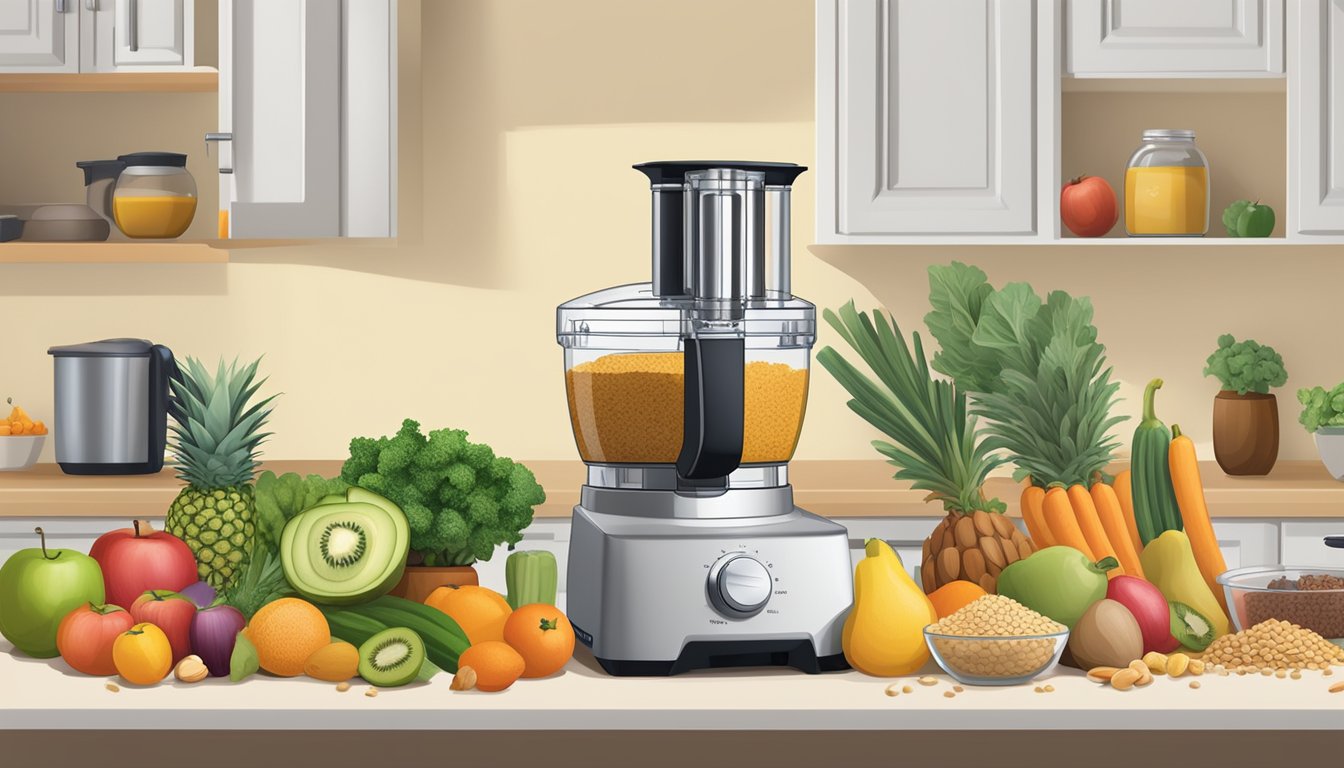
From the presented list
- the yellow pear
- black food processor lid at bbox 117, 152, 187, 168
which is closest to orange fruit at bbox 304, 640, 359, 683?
the yellow pear

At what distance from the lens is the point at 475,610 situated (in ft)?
4.14

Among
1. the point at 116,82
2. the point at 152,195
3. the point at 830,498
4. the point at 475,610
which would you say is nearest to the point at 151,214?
the point at 152,195

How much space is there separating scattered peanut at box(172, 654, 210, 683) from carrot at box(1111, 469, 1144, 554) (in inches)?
34.5

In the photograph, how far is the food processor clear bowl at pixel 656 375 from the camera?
1322mm

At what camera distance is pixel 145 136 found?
11.4 feet

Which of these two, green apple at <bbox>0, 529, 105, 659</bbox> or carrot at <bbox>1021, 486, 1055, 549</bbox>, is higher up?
carrot at <bbox>1021, 486, 1055, 549</bbox>

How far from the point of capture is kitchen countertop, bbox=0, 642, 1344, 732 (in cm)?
108

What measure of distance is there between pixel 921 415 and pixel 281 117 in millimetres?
1898

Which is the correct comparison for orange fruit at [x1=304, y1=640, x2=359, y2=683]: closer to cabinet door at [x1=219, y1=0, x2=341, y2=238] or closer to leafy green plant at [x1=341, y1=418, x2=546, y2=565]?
leafy green plant at [x1=341, y1=418, x2=546, y2=565]

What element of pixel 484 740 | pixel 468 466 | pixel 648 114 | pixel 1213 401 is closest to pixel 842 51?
A: pixel 648 114

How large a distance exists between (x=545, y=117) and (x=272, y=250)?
747 mm

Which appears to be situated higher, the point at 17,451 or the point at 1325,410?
the point at 1325,410

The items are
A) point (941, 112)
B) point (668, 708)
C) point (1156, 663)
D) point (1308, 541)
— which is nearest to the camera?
point (668, 708)

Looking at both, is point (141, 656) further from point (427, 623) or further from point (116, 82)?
point (116, 82)
